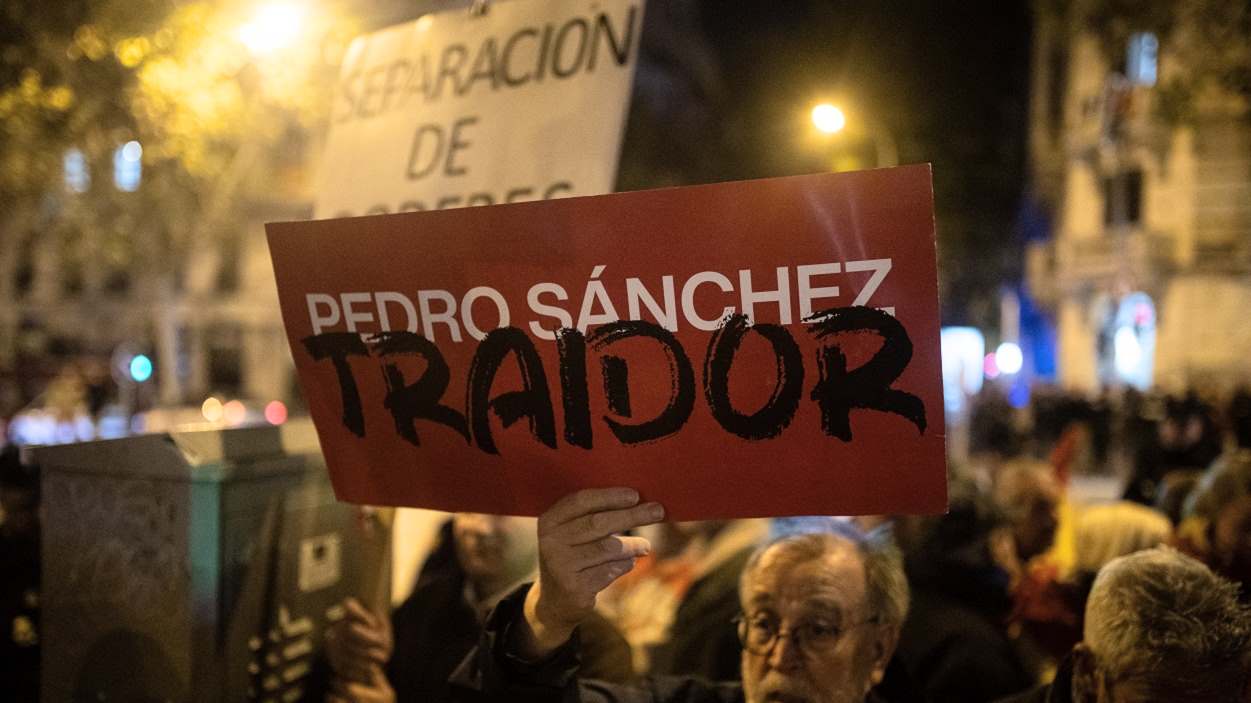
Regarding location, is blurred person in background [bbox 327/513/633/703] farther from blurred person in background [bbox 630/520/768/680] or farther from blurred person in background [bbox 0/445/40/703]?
blurred person in background [bbox 0/445/40/703]

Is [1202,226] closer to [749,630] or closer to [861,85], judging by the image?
[861,85]

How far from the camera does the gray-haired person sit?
2.04m

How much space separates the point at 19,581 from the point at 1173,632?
3.71 metres

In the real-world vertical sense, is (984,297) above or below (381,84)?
above

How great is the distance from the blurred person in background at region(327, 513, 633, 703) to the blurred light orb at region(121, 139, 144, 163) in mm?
7376

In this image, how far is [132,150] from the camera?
10156 millimetres

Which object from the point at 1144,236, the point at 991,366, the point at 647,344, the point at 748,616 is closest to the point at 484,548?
the point at 748,616

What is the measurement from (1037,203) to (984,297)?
1198 centimetres

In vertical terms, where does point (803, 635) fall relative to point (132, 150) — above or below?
below

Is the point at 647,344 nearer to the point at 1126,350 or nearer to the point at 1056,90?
the point at 1126,350

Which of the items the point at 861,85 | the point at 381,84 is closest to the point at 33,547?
the point at 381,84

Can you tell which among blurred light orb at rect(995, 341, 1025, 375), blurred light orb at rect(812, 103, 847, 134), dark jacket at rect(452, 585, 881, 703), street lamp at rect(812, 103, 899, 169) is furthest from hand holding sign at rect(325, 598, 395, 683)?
blurred light orb at rect(995, 341, 1025, 375)

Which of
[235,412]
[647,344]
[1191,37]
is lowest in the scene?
[235,412]

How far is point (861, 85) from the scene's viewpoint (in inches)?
328
